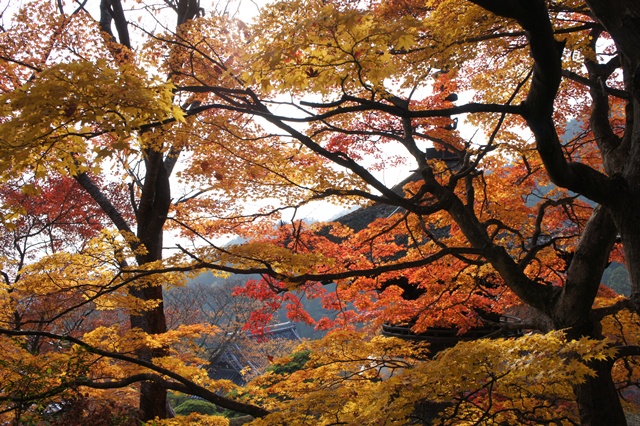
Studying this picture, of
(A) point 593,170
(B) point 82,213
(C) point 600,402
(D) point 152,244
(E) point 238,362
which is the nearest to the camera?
(A) point 593,170

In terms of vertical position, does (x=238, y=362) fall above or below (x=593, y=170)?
below

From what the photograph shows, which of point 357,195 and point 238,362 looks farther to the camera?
point 238,362

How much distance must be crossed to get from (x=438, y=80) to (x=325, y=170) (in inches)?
126

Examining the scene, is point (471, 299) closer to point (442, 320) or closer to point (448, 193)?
point (442, 320)

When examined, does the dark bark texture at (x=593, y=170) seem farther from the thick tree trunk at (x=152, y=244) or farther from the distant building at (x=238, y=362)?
the distant building at (x=238, y=362)

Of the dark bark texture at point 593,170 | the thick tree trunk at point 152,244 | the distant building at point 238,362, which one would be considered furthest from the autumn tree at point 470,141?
the distant building at point 238,362

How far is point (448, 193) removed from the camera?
4484mm

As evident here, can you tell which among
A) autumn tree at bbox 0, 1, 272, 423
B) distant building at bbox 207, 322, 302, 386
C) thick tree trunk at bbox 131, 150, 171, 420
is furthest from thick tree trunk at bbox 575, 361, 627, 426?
distant building at bbox 207, 322, 302, 386

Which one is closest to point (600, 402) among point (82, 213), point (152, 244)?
point (152, 244)

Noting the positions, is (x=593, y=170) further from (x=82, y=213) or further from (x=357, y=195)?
(x=82, y=213)

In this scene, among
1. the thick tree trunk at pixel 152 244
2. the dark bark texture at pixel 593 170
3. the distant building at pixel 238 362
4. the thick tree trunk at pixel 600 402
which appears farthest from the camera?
the distant building at pixel 238 362

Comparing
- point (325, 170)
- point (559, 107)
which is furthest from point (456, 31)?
point (559, 107)

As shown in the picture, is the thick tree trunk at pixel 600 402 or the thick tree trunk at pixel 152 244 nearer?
the thick tree trunk at pixel 600 402

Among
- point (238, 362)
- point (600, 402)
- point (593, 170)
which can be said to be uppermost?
point (593, 170)
